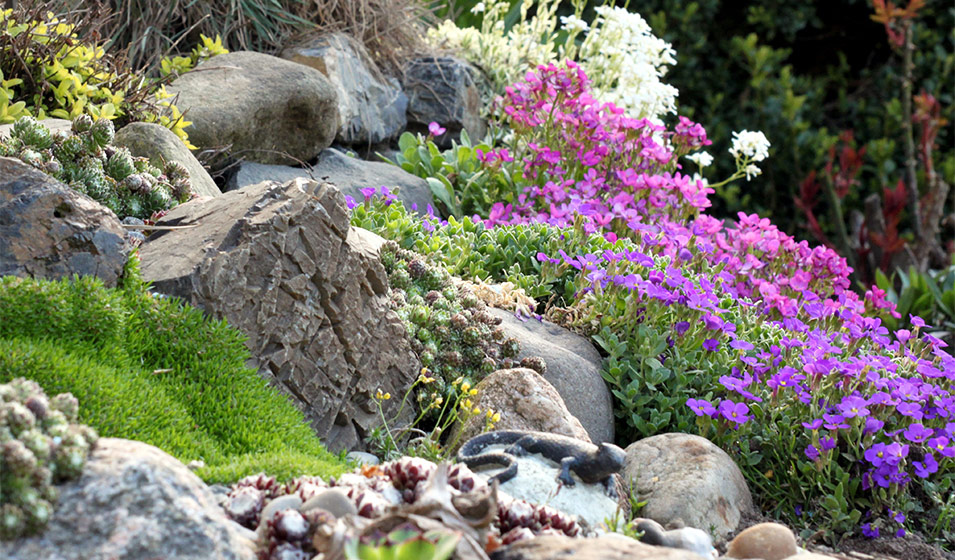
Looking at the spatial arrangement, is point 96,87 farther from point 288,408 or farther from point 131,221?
point 288,408

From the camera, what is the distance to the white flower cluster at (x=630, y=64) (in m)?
6.37

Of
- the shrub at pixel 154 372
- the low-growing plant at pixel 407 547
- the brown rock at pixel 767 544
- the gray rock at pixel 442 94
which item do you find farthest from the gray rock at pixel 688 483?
the gray rock at pixel 442 94

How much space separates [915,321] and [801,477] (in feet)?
3.02

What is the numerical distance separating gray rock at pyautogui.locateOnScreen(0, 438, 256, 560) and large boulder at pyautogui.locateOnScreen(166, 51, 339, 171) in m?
3.27

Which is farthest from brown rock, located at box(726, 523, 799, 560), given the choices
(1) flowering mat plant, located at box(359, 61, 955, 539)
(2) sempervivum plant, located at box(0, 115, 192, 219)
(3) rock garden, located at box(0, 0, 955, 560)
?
(2) sempervivum plant, located at box(0, 115, 192, 219)

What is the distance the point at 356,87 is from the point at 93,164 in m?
3.25

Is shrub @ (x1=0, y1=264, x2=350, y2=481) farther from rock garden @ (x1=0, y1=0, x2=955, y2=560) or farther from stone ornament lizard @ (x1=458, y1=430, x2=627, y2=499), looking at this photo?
stone ornament lizard @ (x1=458, y1=430, x2=627, y2=499)

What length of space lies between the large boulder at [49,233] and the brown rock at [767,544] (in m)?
2.25

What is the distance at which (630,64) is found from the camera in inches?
259

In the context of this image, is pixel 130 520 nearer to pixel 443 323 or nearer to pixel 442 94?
pixel 443 323

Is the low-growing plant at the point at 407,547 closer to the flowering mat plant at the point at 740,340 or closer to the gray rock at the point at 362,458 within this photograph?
the gray rock at the point at 362,458

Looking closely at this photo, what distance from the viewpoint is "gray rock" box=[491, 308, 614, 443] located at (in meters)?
3.88

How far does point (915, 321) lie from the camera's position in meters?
3.93

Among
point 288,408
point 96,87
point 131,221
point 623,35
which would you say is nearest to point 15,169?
point 131,221
